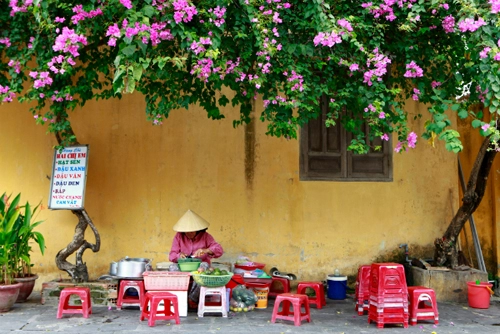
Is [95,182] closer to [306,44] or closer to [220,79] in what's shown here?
[220,79]

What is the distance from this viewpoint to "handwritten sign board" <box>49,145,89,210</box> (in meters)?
8.02

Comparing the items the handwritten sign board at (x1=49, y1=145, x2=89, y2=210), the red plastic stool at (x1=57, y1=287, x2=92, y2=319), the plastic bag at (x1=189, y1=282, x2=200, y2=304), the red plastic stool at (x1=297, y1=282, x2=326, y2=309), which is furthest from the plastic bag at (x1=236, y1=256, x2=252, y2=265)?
the handwritten sign board at (x1=49, y1=145, x2=89, y2=210)

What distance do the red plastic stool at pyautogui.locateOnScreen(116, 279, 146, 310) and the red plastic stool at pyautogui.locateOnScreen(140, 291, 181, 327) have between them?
1.19ft

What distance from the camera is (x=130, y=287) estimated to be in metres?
7.43

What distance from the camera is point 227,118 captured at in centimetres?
905

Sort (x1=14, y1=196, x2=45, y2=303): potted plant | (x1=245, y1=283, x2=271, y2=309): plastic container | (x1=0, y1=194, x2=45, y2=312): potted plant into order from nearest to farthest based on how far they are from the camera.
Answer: (x1=0, y1=194, x2=45, y2=312): potted plant
(x1=14, y1=196, x2=45, y2=303): potted plant
(x1=245, y1=283, x2=271, y2=309): plastic container

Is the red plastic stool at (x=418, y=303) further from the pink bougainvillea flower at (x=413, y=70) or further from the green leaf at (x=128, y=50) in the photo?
the green leaf at (x=128, y=50)

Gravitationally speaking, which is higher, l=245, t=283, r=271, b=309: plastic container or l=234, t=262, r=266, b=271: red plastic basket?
l=234, t=262, r=266, b=271: red plastic basket

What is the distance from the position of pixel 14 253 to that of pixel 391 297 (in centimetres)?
493

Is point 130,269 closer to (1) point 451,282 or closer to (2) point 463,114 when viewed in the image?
(2) point 463,114

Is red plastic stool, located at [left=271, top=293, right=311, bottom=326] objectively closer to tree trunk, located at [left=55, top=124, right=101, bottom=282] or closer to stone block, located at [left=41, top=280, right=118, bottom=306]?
stone block, located at [left=41, top=280, right=118, bottom=306]

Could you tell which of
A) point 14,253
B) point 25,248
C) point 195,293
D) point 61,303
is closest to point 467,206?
point 195,293

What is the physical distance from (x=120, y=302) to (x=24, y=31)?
3712 mm

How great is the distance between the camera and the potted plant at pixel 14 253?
7.11 meters
